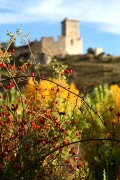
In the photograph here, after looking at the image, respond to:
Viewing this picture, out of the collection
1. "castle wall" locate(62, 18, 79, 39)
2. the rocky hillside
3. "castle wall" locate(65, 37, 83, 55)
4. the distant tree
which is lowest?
the rocky hillside

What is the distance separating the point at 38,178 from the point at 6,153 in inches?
23.9

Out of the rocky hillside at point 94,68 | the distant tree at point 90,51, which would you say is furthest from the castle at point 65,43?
the distant tree at point 90,51

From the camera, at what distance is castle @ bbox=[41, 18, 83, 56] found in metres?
87.1

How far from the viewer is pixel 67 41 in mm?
92688

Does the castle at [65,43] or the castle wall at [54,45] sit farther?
the castle wall at [54,45]

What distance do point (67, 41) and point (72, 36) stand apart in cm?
524

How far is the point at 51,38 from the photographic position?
3472 inches

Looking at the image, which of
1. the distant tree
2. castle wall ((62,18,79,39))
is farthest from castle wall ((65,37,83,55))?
the distant tree

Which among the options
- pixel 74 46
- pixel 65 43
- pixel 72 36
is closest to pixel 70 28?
pixel 72 36

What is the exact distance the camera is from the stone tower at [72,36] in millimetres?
93000

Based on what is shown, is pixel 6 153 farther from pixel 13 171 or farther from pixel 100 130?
pixel 100 130

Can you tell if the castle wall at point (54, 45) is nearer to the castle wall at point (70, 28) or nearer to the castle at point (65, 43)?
the castle at point (65, 43)

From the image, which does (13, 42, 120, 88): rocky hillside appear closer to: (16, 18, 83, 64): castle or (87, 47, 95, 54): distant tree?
(16, 18, 83, 64): castle

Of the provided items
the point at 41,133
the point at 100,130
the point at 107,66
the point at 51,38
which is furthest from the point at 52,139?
the point at 51,38
